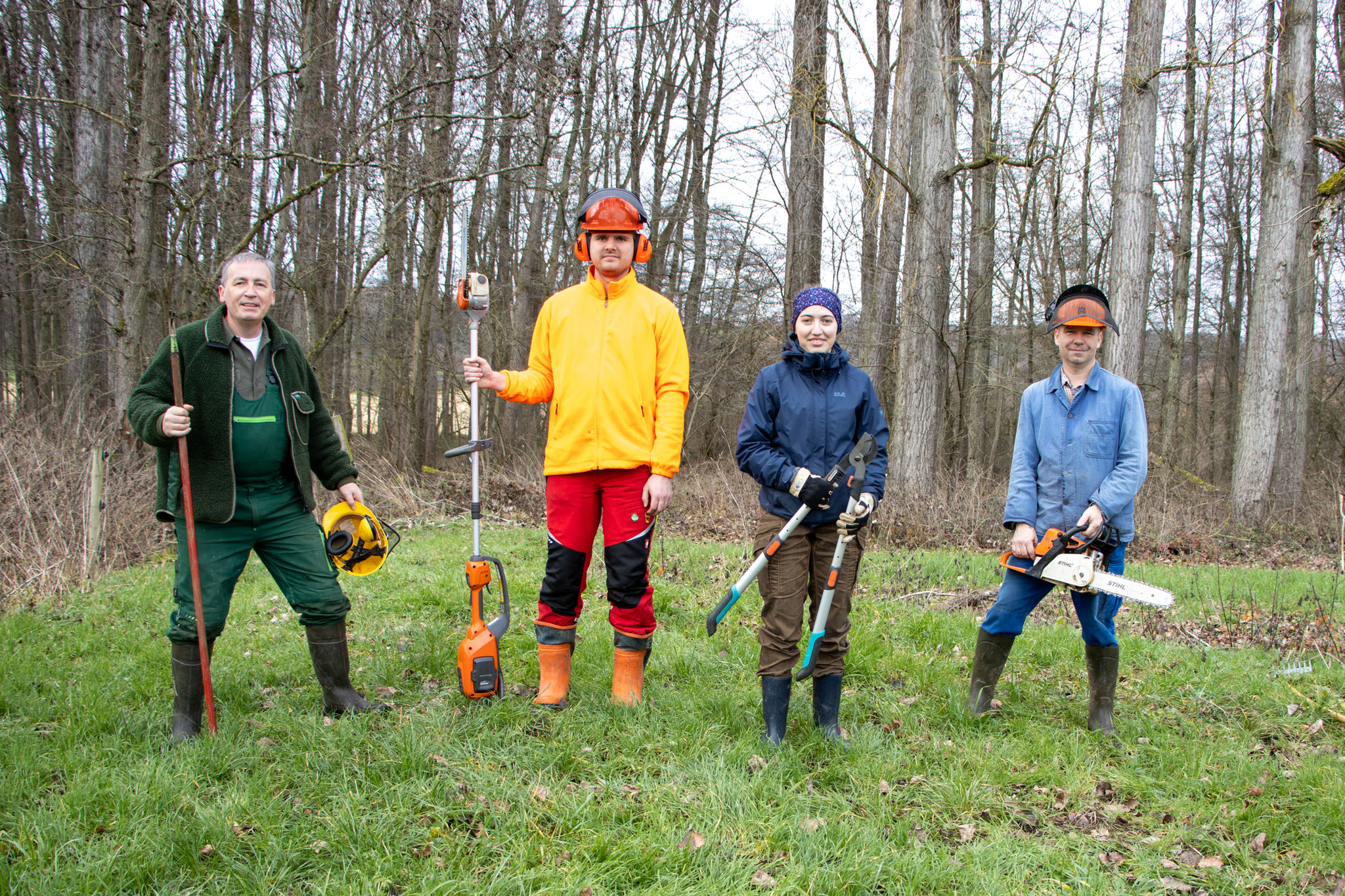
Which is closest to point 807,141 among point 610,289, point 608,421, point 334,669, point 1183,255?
point 610,289

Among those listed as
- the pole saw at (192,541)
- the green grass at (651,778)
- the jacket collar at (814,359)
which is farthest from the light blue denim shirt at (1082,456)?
the pole saw at (192,541)

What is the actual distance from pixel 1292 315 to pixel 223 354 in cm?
1915

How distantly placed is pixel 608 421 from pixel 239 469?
1697 millimetres

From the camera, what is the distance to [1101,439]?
13.1ft

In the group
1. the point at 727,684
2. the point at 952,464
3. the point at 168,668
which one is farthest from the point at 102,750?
the point at 952,464

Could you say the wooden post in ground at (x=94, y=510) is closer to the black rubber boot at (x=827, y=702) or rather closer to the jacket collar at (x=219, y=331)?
the jacket collar at (x=219, y=331)

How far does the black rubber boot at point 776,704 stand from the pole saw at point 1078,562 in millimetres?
1299

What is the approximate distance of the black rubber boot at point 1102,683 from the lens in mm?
4145

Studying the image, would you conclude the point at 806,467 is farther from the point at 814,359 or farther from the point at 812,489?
the point at 814,359

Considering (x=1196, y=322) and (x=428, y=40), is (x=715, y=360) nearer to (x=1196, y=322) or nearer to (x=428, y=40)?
(x=428, y=40)

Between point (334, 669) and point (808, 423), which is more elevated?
point (808, 423)

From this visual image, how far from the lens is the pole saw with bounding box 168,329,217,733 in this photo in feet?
11.7

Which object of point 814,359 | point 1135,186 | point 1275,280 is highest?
point 1135,186

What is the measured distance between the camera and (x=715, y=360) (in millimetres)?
18562
